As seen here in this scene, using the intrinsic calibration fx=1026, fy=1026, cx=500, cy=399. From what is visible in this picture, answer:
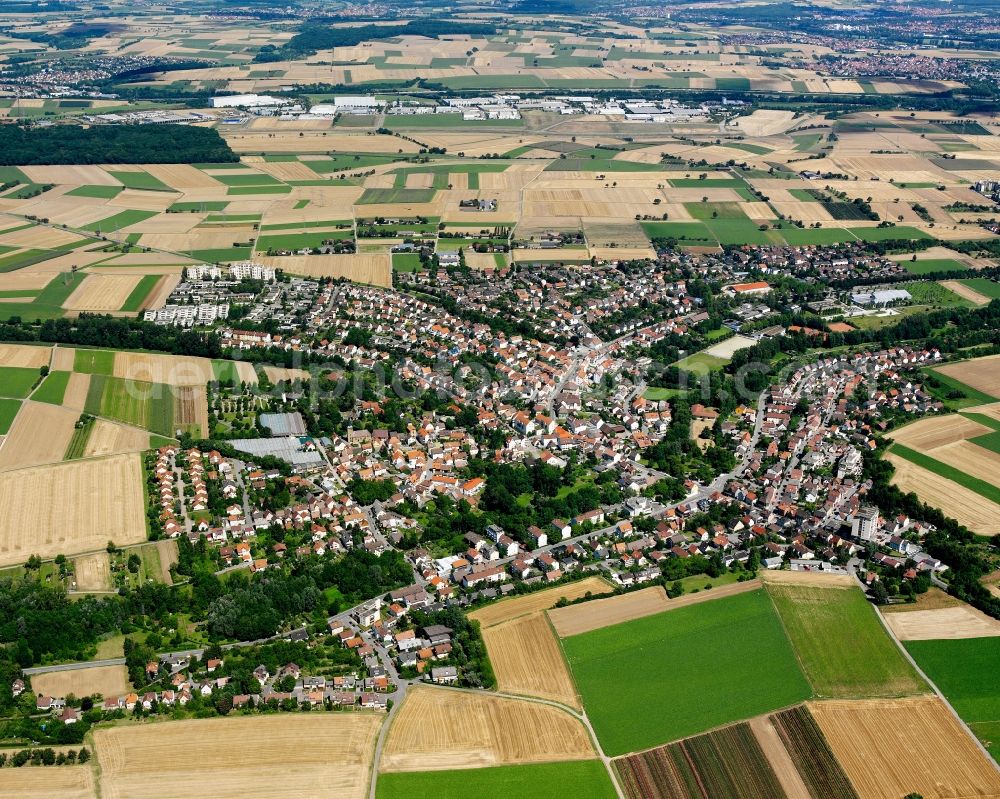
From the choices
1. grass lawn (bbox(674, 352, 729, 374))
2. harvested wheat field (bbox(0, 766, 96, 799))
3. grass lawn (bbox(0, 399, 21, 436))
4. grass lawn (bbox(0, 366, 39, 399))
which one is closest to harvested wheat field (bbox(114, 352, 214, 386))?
grass lawn (bbox(0, 366, 39, 399))

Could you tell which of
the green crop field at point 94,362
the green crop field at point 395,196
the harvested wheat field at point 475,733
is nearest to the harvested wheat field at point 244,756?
the harvested wheat field at point 475,733

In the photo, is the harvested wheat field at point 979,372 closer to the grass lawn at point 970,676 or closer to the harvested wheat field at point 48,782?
the grass lawn at point 970,676

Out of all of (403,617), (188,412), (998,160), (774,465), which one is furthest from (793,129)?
(403,617)

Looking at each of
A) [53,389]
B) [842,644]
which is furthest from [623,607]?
[53,389]

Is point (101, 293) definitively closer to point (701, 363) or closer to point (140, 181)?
point (140, 181)

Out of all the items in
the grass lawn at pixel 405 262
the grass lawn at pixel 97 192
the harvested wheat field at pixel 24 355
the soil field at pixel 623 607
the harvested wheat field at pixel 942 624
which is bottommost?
→ the grass lawn at pixel 97 192

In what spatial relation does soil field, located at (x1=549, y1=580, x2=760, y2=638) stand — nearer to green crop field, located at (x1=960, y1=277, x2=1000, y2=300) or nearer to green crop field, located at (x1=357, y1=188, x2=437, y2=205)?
green crop field, located at (x1=960, y1=277, x2=1000, y2=300)
